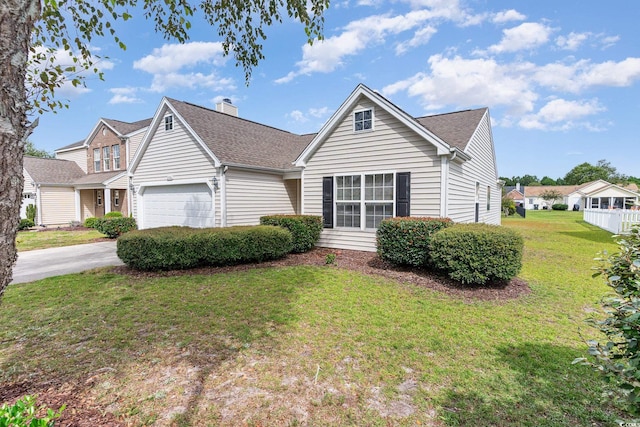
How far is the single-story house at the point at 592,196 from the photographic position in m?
43.8

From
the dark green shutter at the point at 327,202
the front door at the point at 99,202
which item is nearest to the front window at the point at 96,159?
the front door at the point at 99,202

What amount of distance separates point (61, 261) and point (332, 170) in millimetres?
9577

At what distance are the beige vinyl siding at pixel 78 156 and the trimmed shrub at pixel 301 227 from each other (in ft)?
70.5

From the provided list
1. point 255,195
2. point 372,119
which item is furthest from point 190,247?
point 372,119

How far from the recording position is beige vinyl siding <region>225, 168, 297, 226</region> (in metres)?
11.6

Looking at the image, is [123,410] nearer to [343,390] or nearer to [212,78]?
[343,390]

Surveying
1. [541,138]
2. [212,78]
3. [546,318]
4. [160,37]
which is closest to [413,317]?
[546,318]

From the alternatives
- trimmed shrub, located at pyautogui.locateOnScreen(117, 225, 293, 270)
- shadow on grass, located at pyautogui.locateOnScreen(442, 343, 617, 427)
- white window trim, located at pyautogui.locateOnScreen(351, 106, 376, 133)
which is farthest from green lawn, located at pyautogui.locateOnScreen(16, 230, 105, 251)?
shadow on grass, located at pyautogui.locateOnScreen(442, 343, 617, 427)

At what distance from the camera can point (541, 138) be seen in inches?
1148

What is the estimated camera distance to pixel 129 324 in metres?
4.55

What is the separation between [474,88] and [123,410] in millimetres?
30036

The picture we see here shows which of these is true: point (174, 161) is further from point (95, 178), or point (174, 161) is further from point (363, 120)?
point (95, 178)

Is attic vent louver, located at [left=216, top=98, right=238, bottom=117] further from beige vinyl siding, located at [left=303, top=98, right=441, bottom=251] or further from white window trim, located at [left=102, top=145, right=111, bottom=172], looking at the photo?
beige vinyl siding, located at [left=303, top=98, right=441, bottom=251]

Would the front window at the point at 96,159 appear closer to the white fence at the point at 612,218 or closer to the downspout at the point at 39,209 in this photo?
the downspout at the point at 39,209
